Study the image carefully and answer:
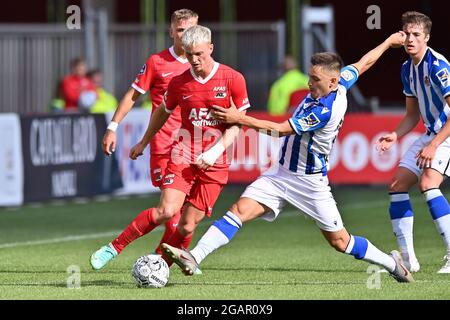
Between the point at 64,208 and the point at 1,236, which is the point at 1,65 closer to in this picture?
the point at 64,208

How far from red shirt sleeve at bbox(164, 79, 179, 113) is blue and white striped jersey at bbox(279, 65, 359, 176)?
3.10 feet

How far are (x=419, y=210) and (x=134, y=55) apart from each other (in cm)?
720

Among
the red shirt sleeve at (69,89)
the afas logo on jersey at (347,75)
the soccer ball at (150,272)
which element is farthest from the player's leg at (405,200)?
the red shirt sleeve at (69,89)

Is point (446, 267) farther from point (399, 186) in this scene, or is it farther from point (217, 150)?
point (217, 150)

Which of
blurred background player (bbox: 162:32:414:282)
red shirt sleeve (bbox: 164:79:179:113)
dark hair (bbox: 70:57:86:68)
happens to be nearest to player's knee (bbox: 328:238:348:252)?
blurred background player (bbox: 162:32:414:282)

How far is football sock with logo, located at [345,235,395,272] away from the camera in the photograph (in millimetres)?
10219

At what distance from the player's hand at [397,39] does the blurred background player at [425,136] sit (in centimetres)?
11

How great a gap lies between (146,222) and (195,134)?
0.83 metres

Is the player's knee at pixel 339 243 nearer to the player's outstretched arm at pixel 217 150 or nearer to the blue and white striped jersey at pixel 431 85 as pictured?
the player's outstretched arm at pixel 217 150

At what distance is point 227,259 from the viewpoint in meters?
12.6

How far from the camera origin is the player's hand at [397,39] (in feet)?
36.0

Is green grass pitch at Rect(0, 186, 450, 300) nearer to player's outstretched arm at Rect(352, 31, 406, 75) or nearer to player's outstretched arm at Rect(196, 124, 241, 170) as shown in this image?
player's outstretched arm at Rect(196, 124, 241, 170)

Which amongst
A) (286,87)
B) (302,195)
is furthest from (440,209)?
(286,87)

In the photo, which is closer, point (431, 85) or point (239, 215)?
point (239, 215)
